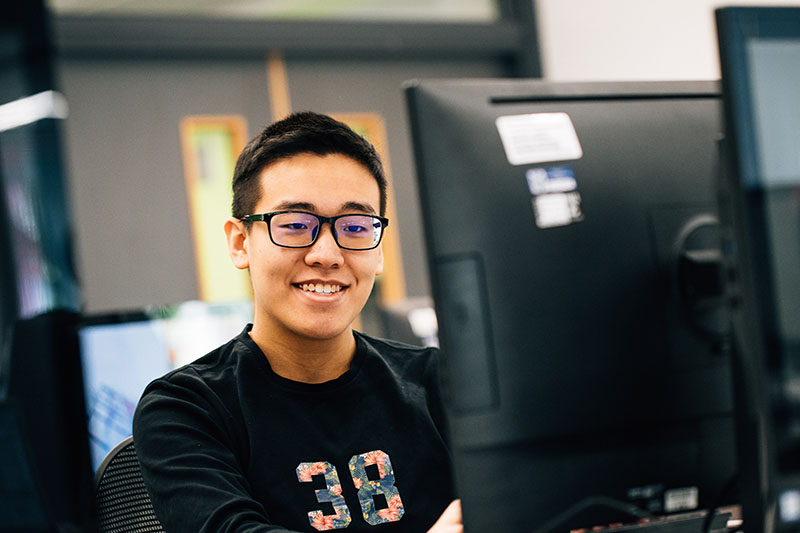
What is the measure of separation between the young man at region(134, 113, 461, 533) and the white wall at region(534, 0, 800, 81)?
2234 millimetres

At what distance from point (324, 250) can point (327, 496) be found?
0.28 meters

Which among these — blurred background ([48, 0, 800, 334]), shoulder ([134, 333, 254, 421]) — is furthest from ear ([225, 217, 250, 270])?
blurred background ([48, 0, 800, 334])

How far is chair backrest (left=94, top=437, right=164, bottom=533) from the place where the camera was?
1.13m

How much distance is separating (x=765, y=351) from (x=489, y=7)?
3237 millimetres

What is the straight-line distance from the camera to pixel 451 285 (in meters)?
0.81

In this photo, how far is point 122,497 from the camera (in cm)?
114

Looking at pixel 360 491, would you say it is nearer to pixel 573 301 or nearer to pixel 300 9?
pixel 573 301

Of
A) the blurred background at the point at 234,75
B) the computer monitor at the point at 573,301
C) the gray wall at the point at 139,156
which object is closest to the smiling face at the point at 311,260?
the computer monitor at the point at 573,301

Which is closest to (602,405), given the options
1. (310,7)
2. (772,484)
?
(772,484)

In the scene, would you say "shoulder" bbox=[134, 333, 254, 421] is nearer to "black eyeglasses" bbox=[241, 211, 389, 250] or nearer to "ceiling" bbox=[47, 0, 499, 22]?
"black eyeglasses" bbox=[241, 211, 389, 250]

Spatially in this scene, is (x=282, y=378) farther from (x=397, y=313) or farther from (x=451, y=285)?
(x=397, y=313)

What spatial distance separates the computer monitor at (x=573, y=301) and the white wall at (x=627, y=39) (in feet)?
7.60

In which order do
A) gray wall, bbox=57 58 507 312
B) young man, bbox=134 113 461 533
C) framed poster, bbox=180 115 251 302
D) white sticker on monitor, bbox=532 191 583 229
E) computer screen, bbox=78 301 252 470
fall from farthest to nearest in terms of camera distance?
framed poster, bbox=180 115 251 302, gray wall, bbox=57 58 507 312, computer screen, bbox=78 301 252 470, young man, bbox=134 113 461 533, white sticker on monitor, bbox=532 191 583 229

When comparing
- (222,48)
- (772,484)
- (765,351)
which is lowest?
(772,484)
